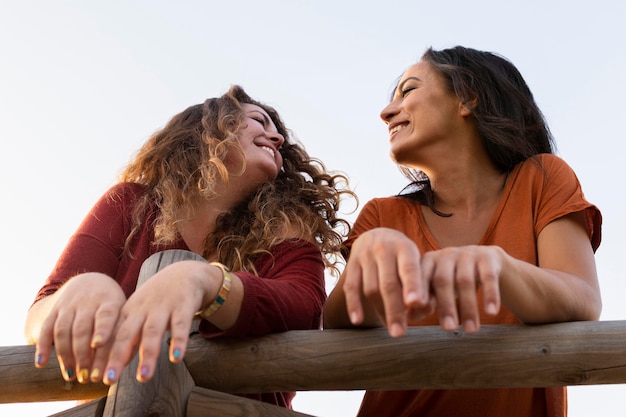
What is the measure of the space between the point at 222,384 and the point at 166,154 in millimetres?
1325

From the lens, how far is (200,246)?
2740mm

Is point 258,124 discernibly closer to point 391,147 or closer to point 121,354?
point 391,147

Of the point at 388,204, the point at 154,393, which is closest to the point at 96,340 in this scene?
the point at 154,393

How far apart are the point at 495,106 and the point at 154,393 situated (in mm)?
1637

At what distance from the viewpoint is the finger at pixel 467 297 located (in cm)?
144

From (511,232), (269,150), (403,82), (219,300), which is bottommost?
(219,300)

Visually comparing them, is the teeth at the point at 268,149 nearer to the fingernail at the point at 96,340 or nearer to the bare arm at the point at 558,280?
the bare arm at the point at 558,280

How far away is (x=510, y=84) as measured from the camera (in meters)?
2.96

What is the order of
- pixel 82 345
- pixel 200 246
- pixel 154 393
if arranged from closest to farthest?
pixel 82 345 → pixel 154 393 → pixel 200 246

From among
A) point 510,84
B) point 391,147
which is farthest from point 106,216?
point 510,84

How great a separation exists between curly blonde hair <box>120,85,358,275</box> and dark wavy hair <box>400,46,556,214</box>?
0.36 m

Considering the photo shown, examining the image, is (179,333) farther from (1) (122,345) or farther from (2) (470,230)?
(2) (470,230)

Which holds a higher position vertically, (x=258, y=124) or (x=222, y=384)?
(x=258, y=124)

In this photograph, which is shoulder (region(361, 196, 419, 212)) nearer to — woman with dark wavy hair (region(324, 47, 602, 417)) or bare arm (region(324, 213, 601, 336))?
woman with dark wavy hair (region(324, 47, 602, 417))
